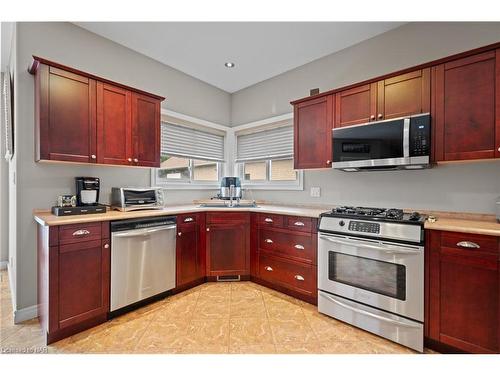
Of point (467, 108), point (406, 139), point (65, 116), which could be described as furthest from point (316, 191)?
point (65, 116)

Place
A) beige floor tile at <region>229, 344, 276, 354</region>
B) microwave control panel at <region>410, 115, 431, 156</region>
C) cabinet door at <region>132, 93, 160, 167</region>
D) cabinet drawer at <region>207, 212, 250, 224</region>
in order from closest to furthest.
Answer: beige floor tile at <region>229, 344, 276, 354</region>, microwave control panel at <region>410, 115, 431, 156</region>, cabinet door at <region>132, 93, 160, 167</region>, cabinet drawer at <region>207, 212, 250, 224</region>

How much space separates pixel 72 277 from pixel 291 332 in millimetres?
1853

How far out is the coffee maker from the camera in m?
2.33

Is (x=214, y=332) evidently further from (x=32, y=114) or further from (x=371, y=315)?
(x=32, y=114)

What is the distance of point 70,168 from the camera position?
7.98ft

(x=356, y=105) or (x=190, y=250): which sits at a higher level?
(x=356, y=105)

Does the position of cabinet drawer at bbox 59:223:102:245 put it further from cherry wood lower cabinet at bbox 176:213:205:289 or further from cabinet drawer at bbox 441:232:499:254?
cabinet drawer at bbox 441:232:499:254

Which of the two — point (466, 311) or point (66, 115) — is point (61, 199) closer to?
point (66, 115)

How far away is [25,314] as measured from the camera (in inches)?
85.7

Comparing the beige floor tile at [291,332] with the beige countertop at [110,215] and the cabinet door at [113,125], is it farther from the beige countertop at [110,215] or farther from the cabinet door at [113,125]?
the cabinet door at [113,125]

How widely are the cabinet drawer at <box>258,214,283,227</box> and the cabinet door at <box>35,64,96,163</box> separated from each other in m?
1.88

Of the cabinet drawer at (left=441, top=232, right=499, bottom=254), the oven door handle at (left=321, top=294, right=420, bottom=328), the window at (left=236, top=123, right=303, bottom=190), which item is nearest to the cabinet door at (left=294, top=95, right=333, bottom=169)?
the window at (left=236, top=123, right=303, bottom=190)

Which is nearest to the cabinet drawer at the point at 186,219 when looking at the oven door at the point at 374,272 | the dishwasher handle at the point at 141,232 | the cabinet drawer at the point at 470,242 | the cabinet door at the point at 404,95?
the dishwasher handle at the point at 141,232
